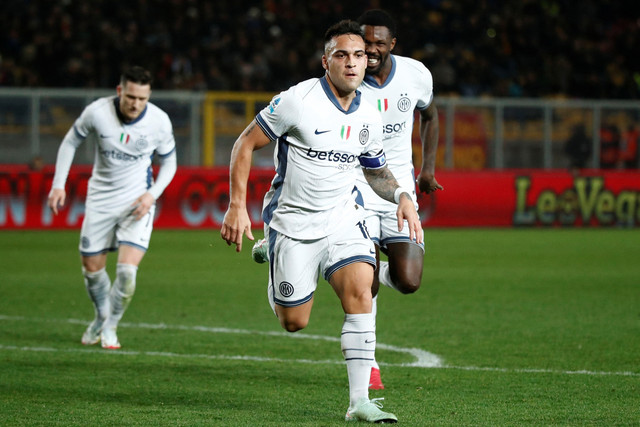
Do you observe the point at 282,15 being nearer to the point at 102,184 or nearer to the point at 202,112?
the point at 202,112

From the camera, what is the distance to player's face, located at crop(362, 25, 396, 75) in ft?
22.5

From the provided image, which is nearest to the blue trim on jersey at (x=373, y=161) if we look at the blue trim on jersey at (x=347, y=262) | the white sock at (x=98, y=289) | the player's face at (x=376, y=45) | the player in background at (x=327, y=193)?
the player in background at (x=327, y=193)

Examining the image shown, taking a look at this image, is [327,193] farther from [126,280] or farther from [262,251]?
[126,280]

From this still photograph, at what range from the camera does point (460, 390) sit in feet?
20.6

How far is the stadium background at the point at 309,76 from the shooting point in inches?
762

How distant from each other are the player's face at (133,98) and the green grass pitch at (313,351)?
1844 mm

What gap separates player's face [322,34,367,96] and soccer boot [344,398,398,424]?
Result: 1.64 metres

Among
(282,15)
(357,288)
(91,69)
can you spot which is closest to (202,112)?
(91,69)

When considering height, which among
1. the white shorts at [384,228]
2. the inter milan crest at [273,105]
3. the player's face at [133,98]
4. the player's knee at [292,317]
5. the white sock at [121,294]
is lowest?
the white sock at [121,294]

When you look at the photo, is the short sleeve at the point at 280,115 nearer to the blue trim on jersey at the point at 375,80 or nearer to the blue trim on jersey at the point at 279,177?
the blue trim on jersey at the point at 279,177

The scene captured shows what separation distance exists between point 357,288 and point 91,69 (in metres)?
17.0

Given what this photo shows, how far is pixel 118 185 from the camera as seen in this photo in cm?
857

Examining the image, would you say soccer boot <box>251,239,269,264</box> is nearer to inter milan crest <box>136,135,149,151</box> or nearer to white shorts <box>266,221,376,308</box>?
white shorts <box>266,221,376,308</box>

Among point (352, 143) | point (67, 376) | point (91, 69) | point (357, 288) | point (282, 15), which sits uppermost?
point (282, 15)
